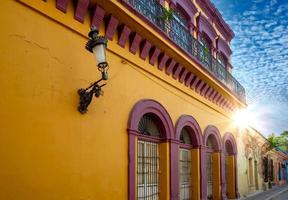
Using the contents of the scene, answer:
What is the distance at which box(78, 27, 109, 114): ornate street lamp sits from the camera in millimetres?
5812

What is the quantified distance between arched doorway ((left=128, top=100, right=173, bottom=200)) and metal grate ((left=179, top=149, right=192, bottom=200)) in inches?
61.3

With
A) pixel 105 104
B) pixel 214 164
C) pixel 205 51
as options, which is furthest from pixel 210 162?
pixel 105 104

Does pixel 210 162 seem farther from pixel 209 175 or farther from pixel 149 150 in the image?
pixel 149 150

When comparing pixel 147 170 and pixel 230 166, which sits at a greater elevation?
pixel 147 170

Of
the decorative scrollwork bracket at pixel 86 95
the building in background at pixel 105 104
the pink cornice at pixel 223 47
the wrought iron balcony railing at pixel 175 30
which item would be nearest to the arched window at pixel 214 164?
the building in background at pixel 105 104

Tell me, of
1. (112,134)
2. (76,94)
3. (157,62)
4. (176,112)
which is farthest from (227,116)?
(76,94)

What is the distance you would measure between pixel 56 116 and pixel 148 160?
361cm

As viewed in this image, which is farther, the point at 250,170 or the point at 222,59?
the point at 250,170

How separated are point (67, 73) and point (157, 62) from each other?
343 centimetres

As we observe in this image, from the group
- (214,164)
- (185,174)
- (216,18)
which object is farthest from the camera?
(216,18)

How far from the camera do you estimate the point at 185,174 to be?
11250 millimetres

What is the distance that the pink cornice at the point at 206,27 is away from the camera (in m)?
13.4

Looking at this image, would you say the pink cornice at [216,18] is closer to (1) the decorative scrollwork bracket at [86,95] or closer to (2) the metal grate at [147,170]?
(2) the metal grate at [147,170]

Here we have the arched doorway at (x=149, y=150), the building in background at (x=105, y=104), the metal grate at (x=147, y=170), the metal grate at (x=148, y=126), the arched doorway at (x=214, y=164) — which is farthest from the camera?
A: the arched doorway at (x=214, y=164)
